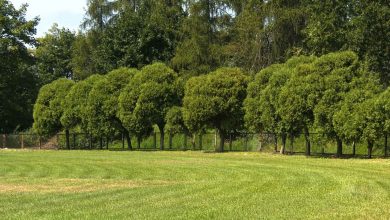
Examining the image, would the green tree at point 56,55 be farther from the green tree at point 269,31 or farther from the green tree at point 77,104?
the green tree at point 269,31

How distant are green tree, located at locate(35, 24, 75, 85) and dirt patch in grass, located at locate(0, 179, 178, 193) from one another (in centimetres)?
6923

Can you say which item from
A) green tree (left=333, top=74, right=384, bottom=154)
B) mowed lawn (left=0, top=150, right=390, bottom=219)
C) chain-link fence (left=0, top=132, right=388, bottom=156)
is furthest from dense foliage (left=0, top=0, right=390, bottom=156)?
mowed lawn (left=0, top=150, right=390, bottom=219)

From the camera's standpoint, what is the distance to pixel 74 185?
58.1 feet

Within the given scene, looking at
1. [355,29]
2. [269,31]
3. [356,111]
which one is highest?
[269,31]

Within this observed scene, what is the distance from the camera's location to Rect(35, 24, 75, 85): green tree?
287 ft

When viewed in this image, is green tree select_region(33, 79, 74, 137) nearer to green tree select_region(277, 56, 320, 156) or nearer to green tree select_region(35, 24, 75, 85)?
green tree select_region(277, 56, 320, 156)

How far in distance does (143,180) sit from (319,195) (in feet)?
23.3

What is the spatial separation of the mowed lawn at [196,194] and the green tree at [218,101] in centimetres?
1662

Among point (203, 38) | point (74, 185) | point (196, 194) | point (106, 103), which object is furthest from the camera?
point (203, 38)

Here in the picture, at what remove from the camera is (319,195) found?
14031 millimetres

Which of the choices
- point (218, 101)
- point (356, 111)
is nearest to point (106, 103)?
point (218, 101)

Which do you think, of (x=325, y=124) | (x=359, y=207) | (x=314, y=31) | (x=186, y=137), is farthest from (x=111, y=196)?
(x=186, y=137)

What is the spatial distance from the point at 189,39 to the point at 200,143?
13.5m

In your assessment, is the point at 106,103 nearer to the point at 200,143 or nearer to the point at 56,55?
the point at 200,143
